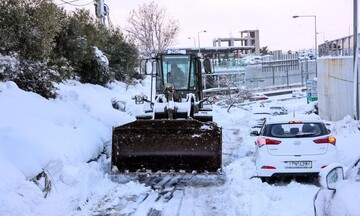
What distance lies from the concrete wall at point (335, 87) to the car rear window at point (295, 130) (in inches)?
489

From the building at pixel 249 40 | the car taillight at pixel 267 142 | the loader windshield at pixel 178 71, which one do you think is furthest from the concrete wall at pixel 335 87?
the building at pixel 249 40

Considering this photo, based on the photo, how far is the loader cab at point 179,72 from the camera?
48.8 feet

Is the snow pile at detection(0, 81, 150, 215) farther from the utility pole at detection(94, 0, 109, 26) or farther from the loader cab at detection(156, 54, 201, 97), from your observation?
the utility pole at detection(94, 0, 109, 26)

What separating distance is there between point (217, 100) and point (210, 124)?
3987cm

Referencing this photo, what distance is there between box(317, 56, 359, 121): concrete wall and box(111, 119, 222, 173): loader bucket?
13110 millimetres

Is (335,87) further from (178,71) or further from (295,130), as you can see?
(295,130)

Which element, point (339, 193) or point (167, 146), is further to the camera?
point (167, 146)

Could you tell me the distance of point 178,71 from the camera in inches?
594

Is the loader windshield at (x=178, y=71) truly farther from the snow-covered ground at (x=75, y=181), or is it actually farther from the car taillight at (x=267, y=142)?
the car taillight at (x=267, y=142)

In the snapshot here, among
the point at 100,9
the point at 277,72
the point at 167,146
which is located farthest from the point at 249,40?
the point at 167,146

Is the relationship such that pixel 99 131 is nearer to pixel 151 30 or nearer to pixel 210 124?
pixel 210 124

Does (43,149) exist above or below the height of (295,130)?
below

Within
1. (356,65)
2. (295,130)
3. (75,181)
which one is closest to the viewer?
(75,181)

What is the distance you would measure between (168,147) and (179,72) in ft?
15.4
